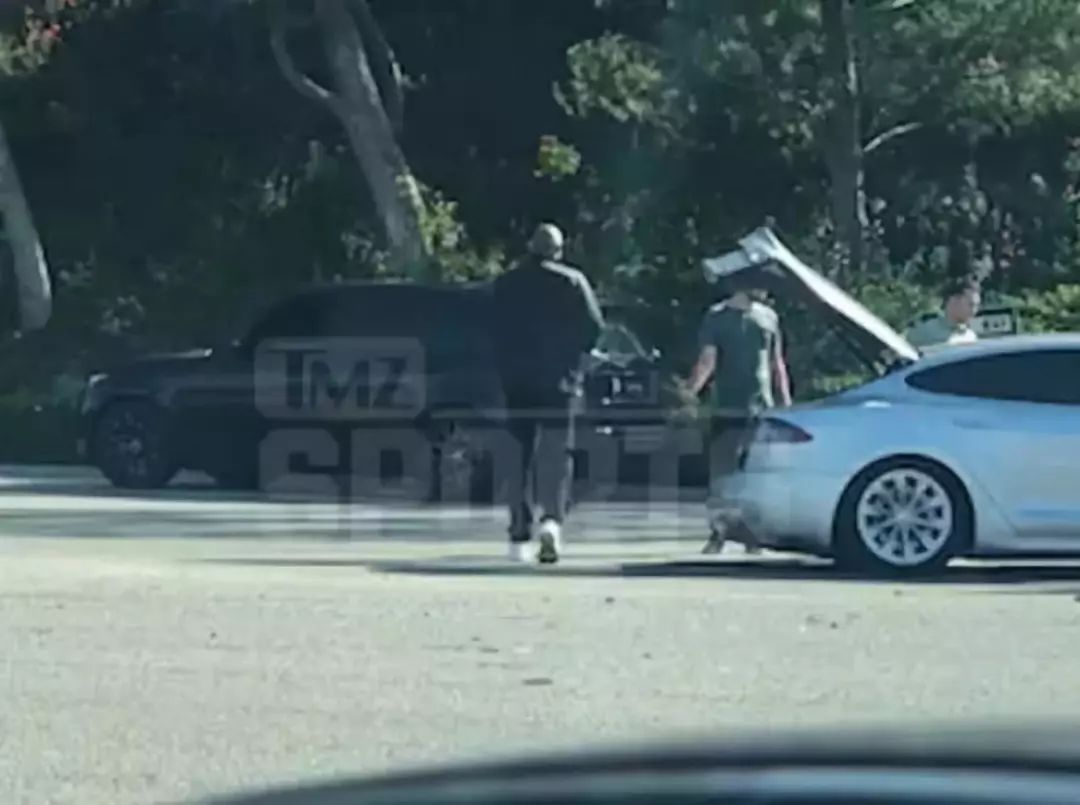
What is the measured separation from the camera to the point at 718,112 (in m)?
32.4

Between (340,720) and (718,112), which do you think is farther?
(718,112)

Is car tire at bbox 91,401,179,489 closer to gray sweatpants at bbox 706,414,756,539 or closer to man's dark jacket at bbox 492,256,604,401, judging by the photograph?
gray sweatpants at bbox 706,414,756,539

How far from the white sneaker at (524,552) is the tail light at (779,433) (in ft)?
4.53

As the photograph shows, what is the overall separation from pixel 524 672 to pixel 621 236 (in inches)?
851

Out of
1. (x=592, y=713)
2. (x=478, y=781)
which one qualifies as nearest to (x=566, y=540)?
(x=592, y=713)

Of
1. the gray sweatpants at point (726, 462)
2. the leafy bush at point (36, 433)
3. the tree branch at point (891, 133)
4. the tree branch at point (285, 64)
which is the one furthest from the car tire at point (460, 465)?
the tree branch at point (891, 133)

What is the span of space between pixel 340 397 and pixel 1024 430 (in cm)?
929

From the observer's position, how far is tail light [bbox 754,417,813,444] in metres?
16.1

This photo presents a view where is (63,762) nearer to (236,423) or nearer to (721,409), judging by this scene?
(721,409)

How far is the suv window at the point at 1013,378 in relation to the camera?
15805mm

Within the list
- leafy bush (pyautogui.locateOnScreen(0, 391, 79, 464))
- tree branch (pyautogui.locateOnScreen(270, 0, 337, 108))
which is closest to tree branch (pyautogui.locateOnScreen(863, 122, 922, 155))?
tree branch (pyautogui.locateOnScreen(270, 0, 337, 108))

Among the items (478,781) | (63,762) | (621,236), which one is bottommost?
(63,762)

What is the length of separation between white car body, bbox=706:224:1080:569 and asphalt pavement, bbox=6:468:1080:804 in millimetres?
289

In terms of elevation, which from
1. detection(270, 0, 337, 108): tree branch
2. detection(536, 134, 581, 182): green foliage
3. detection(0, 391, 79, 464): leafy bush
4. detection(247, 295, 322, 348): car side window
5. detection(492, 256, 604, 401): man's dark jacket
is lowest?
detection(0, 391, 79, 464): leafy bush
